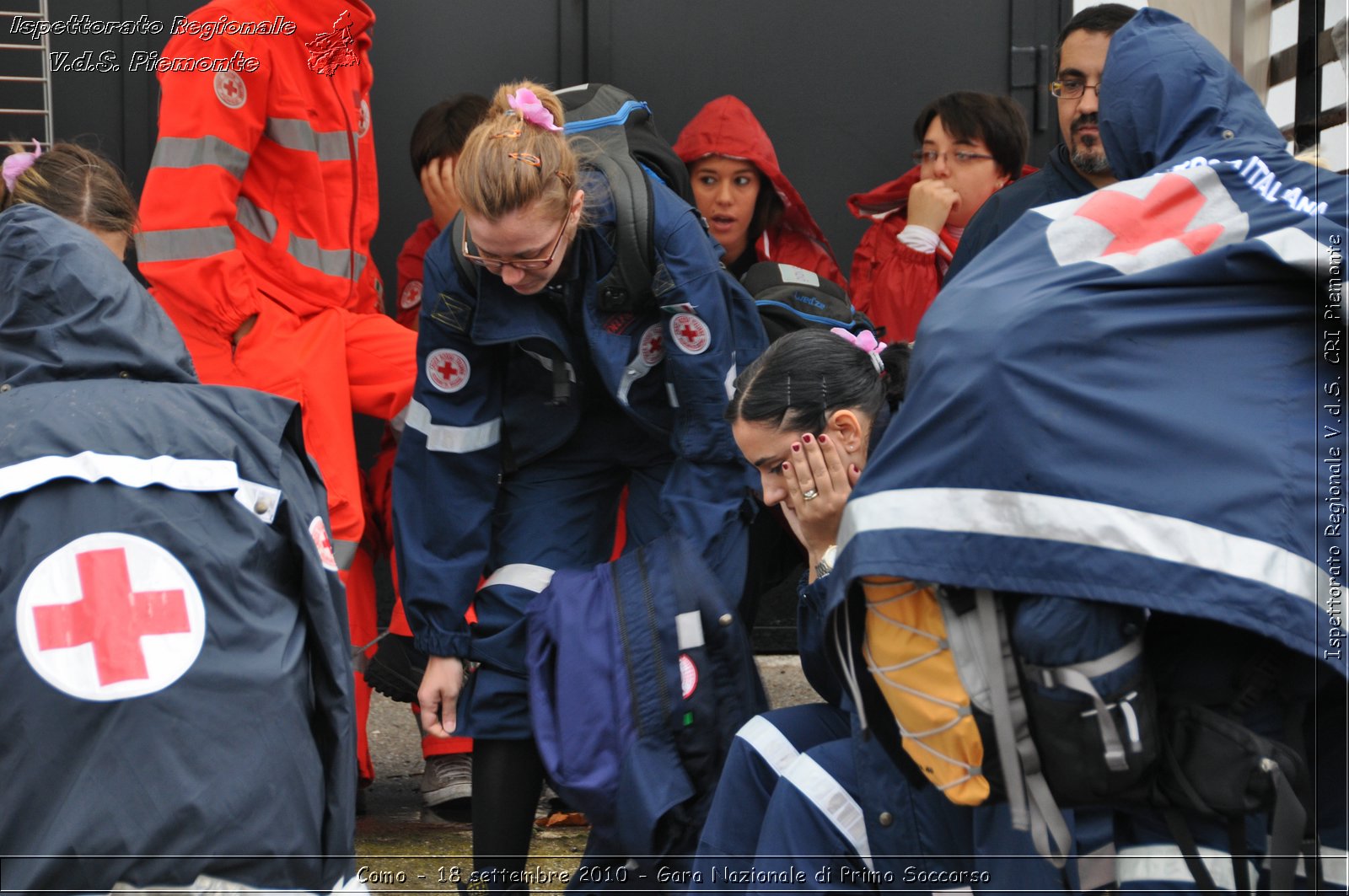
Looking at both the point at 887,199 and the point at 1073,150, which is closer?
the point at 1073,150

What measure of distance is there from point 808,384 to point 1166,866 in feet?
3.38

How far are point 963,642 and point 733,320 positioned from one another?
4.52 feet

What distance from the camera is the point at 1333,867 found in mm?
1770

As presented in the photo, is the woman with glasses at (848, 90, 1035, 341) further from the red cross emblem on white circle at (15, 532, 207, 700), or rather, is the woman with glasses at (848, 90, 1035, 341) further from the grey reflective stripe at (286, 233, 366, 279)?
the red cross emblem on white circle at (15, 532, 207, 700)

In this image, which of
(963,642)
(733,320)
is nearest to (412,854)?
(733,320)

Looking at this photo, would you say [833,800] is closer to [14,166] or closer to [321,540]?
[321,540]

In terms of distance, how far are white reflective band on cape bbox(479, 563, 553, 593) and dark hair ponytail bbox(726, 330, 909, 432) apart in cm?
65

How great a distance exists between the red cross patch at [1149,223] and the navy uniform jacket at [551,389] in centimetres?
115

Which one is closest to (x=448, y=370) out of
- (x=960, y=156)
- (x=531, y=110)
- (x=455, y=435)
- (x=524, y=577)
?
(x=455, y=435)

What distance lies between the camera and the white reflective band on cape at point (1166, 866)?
5.82ft

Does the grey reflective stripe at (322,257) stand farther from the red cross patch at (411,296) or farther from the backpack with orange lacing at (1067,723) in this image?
the backpack with orange lacing at (1067,723)

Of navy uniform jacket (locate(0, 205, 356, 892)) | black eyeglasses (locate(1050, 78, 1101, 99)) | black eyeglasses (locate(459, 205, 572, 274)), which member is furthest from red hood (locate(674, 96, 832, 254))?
navy uniform jacket (locate(0, 205, 356, 892))

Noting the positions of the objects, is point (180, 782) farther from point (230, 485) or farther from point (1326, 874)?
point (1326, 874)

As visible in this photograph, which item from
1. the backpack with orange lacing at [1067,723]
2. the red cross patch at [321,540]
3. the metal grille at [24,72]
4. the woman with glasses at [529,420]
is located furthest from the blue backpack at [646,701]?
the metal grille at [24,72]
